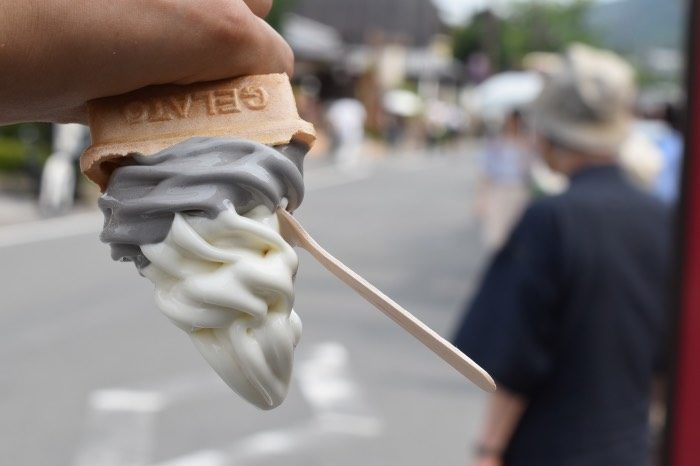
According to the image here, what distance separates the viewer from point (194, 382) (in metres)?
6.34

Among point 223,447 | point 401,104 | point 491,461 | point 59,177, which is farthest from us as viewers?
point 401,104

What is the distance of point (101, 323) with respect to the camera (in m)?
7.82

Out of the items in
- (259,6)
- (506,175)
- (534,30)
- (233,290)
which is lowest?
(534,30)

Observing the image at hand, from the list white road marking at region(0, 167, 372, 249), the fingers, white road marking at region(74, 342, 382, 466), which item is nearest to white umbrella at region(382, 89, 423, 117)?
white road marking at region(0, 167, 372, 249)

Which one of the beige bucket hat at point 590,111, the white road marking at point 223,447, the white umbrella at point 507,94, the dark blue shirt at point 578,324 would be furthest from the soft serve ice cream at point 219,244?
the white umbrella at point 507,94

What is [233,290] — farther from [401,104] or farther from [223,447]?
[401,104]

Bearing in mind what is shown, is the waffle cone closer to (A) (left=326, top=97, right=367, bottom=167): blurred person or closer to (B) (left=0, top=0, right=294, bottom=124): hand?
(B) (left=0, top=0, right=294, bottom=124): hand

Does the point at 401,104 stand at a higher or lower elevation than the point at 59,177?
lower

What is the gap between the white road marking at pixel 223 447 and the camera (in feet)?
17.1

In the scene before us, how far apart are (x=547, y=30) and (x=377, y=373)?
4275 cm

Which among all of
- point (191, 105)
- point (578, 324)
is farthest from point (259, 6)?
point (578, 324)

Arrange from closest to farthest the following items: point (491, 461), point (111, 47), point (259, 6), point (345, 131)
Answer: point (111, 47), point (259, 6), point (491, 461), point (345, 131)

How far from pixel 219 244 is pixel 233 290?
1.9 inches

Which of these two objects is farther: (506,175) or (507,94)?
(507,94)
